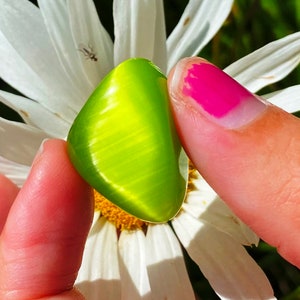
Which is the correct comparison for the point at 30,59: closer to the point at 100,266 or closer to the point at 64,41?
the point at 64,41

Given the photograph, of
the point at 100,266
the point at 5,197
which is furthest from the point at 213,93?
the point at 100,266

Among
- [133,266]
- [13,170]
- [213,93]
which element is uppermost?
[213,93]

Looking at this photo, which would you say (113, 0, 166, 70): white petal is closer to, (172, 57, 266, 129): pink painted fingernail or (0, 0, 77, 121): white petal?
(0, 0, 77, 121): white petal

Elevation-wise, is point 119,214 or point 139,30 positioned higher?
point 139,30

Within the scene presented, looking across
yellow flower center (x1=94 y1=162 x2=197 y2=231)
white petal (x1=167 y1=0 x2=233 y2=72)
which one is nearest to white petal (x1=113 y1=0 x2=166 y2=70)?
white petal (x1=167 y1=0 x2=233 y2=72)

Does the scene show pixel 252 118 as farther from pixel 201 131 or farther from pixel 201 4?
pixel 201 4

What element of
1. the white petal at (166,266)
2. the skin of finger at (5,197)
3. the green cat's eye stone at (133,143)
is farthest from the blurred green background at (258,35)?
the green cat's eye stone at (133,143)

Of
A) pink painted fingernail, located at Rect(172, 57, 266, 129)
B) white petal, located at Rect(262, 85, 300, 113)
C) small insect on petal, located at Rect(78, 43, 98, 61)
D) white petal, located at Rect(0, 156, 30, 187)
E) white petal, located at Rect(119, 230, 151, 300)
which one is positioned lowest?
white petal, located at Rect(119, 230, 151, 300)
